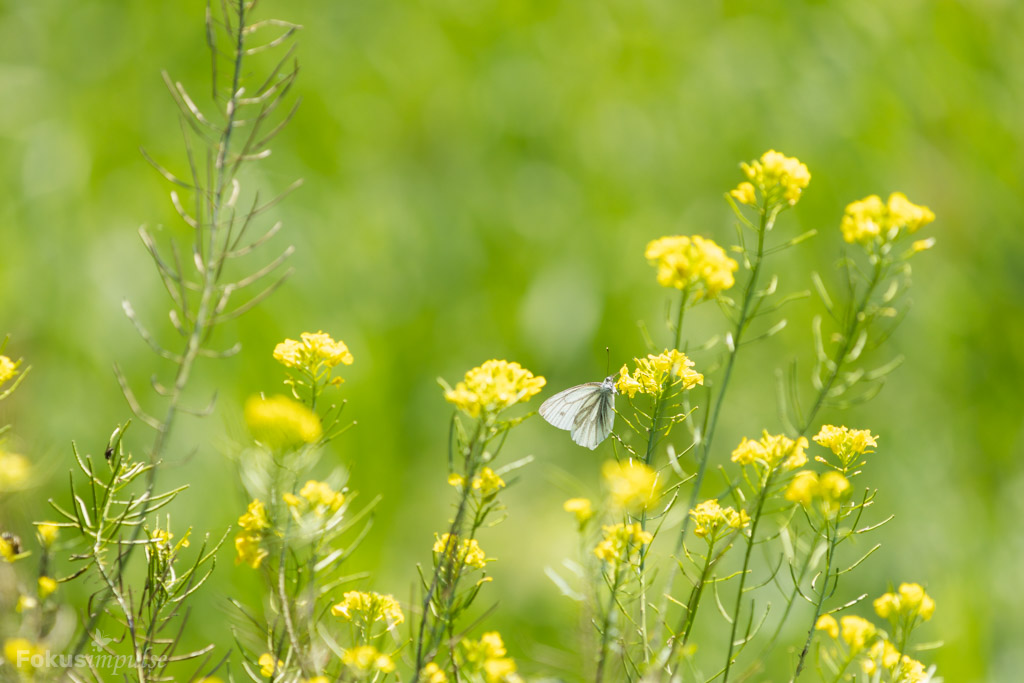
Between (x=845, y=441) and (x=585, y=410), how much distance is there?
0.70 feet

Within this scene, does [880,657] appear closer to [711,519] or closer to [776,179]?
[711,519]

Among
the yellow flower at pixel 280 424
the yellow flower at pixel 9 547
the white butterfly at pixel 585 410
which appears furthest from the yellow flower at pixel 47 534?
the white butterfly at pixel 585 410

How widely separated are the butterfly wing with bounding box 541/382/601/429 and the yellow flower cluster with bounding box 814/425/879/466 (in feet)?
0.63

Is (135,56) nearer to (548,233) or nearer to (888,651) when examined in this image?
(548,233)

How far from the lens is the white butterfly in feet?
2.30

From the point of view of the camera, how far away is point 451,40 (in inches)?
115

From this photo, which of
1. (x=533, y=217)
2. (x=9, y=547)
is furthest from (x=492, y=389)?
(x=533, y=217)

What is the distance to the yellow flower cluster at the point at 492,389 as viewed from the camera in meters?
0.48

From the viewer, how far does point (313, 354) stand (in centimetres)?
60

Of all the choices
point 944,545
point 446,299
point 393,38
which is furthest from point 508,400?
point 393,38

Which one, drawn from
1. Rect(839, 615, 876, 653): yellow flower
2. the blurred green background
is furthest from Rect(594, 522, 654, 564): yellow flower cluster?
the blurred green background

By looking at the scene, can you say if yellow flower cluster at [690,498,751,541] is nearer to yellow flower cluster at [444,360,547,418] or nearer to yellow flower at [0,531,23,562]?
yellow flower cluster at [444,360,547,418]

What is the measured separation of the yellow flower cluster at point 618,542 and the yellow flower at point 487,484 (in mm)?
70

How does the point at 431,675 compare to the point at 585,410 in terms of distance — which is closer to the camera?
the point at 431,675
